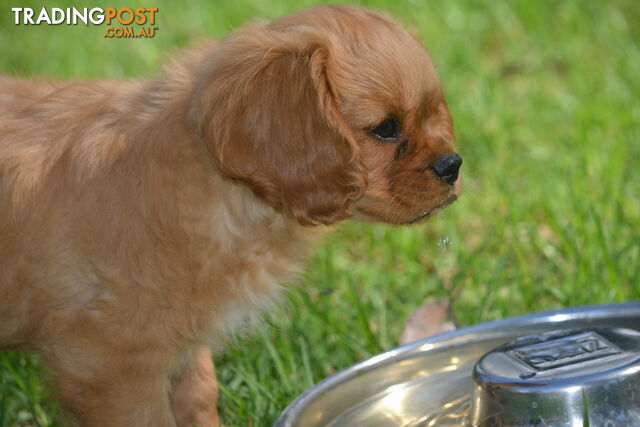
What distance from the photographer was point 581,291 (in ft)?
13.2

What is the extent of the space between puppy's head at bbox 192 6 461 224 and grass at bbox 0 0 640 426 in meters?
0.60

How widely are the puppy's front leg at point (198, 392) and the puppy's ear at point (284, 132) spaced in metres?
0.77

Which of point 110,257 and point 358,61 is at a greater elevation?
point 358,61

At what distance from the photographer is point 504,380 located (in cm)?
273

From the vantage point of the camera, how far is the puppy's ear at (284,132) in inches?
115

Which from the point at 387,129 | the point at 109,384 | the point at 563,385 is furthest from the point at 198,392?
the point at 563,385

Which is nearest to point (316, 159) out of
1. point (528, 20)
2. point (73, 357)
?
point (73, 357)

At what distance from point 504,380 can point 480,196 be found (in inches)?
98.6

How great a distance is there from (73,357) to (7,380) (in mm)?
934

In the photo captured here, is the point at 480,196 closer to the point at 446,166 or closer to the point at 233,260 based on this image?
the point at 446,166

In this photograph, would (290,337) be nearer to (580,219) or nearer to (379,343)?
(379,343)

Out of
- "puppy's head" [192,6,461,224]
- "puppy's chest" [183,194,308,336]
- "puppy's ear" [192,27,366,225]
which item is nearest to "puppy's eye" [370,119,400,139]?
"puppy's head" [192,6,461,224]

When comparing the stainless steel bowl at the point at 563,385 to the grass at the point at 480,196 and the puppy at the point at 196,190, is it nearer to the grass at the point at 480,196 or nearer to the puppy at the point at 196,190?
the puppy at the point at 196,190

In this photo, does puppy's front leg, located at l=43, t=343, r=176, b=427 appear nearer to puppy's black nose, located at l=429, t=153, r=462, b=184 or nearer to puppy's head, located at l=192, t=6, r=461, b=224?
puppy's head, located at l=192, t=6, r=461, b=224
